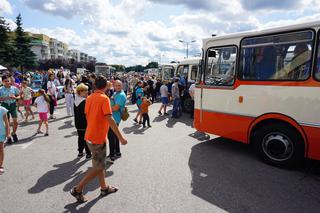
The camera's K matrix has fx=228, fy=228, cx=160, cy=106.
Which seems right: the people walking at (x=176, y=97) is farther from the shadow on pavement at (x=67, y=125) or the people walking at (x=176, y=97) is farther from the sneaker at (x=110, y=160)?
the sneaker at (x=110, y=160)

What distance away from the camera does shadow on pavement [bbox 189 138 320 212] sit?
3.43 m

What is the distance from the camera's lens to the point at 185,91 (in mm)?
12562

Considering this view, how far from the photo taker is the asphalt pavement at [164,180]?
3.41 metres

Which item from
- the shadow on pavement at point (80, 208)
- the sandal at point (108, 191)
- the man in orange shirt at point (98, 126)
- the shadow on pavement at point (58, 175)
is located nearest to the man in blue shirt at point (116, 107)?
the shadow on pavement at point (58, 175)

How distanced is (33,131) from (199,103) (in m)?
5.77

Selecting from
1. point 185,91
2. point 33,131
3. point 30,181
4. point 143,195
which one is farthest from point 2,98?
point 185,91

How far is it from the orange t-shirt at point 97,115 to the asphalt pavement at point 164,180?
39.7 inches

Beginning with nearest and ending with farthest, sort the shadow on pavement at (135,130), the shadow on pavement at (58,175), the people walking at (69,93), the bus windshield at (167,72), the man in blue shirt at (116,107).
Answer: the shadow on pavement at (58,175)
the man in blue shirt at (116,107)
the shadow on pavement at (135,130)
the people walking at (69,93)
the bus windshield at (167,72)

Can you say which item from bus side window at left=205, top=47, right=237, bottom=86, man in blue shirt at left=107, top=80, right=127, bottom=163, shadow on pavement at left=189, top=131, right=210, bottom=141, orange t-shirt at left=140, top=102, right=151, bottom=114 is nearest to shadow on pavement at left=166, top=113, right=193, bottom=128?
orange t-shirt at left=140, top=102, right=151, bottom=114

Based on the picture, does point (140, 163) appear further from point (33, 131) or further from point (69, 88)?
point (69, 88)

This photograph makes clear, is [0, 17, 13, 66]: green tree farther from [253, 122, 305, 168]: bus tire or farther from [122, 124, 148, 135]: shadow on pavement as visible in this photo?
[253, 122, 305, 168]: bus tire

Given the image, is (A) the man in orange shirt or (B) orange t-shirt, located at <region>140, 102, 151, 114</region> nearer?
(A) the man in orange shirt

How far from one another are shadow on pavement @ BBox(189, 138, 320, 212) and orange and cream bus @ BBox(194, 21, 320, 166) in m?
0.45

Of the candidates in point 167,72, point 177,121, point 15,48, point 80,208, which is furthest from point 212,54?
point 15,48
